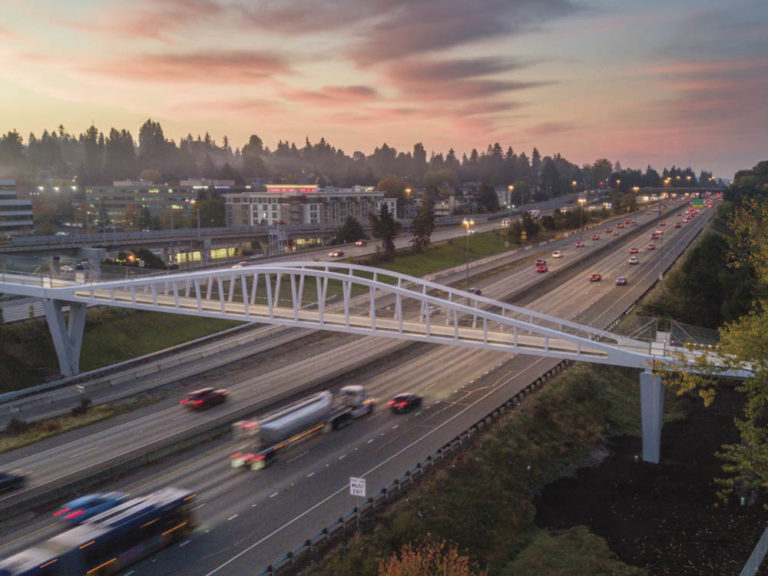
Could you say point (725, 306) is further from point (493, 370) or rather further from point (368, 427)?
point (368, 427)

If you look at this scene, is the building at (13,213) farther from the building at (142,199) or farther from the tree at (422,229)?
the tree at (422,229)

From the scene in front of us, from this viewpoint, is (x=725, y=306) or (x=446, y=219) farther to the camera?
(x=446, y=219)

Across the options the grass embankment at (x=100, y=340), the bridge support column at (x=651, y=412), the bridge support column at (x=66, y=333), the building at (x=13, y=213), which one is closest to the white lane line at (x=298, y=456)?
the bridge support column at (x=651, y=412)

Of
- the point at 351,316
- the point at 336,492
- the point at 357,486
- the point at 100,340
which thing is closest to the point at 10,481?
the point at 336,492

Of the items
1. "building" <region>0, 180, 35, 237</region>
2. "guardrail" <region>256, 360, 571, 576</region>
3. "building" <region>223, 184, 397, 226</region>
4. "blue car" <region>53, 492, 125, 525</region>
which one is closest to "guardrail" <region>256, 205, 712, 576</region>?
"guardrail" <region>256, 360, 571, 576</region>

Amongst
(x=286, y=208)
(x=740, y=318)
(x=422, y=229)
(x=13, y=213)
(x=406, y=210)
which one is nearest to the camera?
(x=740, y=318)

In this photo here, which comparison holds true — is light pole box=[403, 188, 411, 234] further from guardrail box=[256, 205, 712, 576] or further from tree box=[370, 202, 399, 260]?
guardrail box=[256, 205, 712, 576]

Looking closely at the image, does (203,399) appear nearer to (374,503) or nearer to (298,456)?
(298,456)

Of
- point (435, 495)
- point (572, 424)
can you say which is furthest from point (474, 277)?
point (435, 495)
